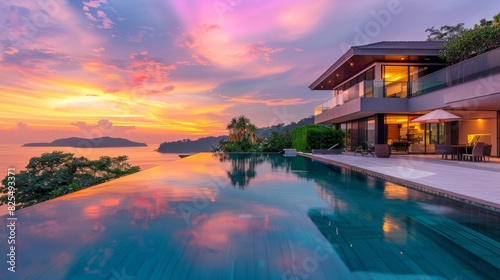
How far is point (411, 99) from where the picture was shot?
17375mm

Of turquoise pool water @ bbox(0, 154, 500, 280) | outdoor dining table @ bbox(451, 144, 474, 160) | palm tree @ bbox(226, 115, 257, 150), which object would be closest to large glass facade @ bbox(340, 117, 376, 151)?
outdoor dining table @ bbox(451, 144, 474, 160)

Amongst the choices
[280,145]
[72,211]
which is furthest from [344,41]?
[72,211]

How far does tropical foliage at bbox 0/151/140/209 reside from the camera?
615 inches

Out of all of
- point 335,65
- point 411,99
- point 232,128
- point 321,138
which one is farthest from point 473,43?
point 232,128

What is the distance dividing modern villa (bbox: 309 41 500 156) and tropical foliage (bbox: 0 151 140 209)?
17.3 meters

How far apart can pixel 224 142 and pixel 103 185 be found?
1963 centimetres

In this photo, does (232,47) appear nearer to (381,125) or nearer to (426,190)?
(381,125)

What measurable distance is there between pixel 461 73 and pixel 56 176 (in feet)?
73.6

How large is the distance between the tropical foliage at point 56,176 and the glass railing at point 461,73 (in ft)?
65.1

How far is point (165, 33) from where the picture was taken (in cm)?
1605

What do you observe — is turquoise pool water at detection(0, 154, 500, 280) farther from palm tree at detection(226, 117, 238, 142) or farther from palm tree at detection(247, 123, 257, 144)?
palm tree at detection(226, 117, 238, 142)

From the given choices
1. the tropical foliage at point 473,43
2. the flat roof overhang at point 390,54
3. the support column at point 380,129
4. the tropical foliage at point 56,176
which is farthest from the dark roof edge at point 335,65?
the tropical foliage at point 56,176

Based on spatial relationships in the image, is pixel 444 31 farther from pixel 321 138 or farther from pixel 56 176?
pixel 56 176

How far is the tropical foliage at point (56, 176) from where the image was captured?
15617 mm
